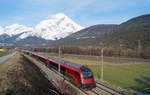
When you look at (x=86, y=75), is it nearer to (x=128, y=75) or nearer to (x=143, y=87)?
(x=143, y=87)

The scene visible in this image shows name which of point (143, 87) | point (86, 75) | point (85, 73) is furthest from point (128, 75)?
point (85, 73)

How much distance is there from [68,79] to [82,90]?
17.1ft

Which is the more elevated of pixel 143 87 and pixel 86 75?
pixel 86 75

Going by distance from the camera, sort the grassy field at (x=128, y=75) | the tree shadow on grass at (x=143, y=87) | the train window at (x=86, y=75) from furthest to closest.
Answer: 1. the grassy field at (x=128, y=75)
2. the tree shadow on grass at (x=143, y=87)
3. the train window at (x=86, y=75)

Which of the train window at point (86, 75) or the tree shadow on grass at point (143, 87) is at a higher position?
the train window at point (86, 75)

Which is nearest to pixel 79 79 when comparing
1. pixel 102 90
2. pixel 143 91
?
pixel 102 90

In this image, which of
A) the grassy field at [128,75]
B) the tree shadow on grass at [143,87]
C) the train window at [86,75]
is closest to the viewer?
the train window at [86,75]

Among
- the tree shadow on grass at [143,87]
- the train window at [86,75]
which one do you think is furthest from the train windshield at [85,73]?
the tree shadow on grass at [143,87]

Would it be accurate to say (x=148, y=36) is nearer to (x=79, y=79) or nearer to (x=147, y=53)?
(x=147, y=53)

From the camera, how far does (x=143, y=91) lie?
25.4 meters

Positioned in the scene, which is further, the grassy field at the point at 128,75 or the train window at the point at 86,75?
the grassy field at the point at 128,75

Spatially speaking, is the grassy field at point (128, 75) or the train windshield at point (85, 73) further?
the grassy field at point (128, 75)

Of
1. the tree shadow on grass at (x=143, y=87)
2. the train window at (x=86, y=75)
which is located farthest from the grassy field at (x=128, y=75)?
the train window at (x=86, y=75)

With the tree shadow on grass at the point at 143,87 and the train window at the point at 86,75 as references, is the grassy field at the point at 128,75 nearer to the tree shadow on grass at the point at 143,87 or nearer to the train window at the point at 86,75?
the tree shadow on grass at the point at 143,87
